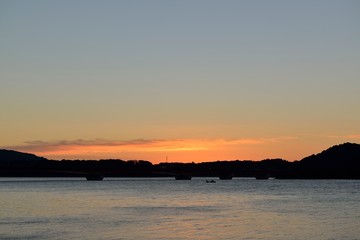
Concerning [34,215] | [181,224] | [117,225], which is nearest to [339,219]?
[181,224]

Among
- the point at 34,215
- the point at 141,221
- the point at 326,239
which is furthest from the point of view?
the point at 34,215

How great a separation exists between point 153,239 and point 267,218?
27.7m

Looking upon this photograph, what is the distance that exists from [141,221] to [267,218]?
16419 millimetres

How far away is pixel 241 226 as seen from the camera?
76.3 meters

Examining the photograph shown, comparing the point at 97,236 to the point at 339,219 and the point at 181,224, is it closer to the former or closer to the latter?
the point at 181,224

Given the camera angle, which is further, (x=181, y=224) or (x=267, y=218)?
(x=267, y=218)

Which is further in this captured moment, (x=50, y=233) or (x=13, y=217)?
(x=13, y=217)

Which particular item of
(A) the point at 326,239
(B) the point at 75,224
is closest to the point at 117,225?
(B) the point at 75,224

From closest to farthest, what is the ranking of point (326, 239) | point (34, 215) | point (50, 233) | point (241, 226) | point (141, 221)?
point (326, 239) < point (50, 233) < point (241, 226) < point (141, 221) < point (34, 215)

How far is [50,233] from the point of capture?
221 ft

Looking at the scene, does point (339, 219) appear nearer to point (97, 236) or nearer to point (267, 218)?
point (267, 218)

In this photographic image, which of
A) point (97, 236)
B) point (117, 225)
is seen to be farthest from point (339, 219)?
point (97, 236)

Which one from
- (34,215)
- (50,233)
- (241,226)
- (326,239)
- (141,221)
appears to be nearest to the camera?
(326,239)

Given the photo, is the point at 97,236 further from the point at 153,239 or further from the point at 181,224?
the point at 181,224
